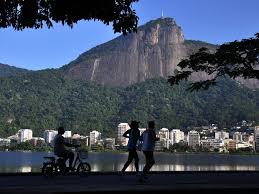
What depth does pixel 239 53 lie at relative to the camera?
63.2 feet

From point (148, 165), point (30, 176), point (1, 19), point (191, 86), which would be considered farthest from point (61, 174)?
point (1, 19)

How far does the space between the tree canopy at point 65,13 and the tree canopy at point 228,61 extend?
11.6 m

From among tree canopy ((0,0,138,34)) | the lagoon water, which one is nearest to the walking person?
tree canopy ((0,0,138,34))

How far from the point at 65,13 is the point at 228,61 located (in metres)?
12.6

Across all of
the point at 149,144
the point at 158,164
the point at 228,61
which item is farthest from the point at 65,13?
the point at 158,164

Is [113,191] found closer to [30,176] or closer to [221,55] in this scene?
[30,176]

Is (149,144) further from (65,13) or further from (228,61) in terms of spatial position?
(65,13)

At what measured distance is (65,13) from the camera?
764cm

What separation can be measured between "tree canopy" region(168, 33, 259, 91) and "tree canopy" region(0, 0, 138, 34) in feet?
38.1

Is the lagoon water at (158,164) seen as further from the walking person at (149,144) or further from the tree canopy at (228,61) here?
the walking person at (149,144)

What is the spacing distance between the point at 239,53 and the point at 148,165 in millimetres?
6208

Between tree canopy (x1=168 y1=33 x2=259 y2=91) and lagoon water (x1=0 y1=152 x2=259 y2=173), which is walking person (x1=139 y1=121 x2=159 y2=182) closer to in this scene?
tree canopy (x1=168 y1=33 x2=259 y2=91)

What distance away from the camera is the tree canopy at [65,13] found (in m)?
7.49

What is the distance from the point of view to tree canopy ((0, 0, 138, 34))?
7.49m
